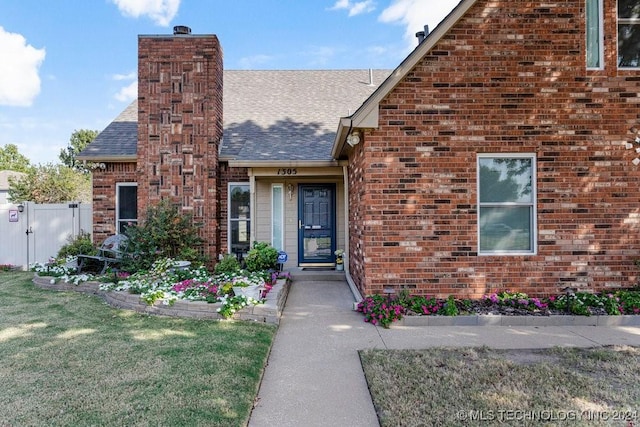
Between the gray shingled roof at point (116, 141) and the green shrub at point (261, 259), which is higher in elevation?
the gray shingled roof at point (116, 141)

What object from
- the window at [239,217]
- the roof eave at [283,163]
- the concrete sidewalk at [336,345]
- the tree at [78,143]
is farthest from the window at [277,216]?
the tree at [78,143]

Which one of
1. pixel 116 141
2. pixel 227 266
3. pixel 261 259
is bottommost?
pixel 227 266

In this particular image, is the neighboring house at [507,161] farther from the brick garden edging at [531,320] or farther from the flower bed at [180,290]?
the flower bed at [180,290]

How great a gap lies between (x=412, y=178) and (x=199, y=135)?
5.42 meters

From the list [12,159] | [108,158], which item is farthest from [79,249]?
[12,159]

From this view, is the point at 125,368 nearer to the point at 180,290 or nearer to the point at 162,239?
the point at 180,290

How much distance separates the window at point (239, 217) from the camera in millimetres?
8812

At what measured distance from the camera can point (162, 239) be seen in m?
7.63

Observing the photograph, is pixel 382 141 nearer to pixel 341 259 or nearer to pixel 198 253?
pixel 341 259

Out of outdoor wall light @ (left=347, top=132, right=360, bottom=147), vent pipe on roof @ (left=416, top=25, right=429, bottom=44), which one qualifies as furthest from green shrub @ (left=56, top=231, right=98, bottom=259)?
vent pipe on roof @ (left=416, top=25, right=429, bottom=44)

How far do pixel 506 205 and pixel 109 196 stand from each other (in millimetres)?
9206

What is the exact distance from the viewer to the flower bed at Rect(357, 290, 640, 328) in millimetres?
4891

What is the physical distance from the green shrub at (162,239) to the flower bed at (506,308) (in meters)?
4.50

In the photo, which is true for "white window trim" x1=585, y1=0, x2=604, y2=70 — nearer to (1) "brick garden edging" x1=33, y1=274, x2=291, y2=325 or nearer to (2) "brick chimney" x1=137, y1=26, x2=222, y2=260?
(1) "brick garden edging" x1=33, y1=274, x2=291, y2=325
